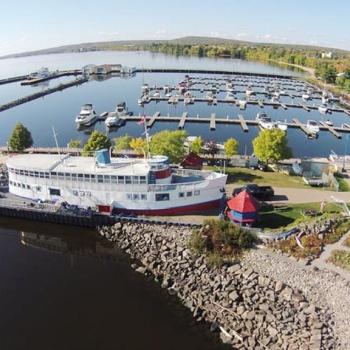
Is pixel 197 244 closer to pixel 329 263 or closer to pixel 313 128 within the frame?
pixel 329 263

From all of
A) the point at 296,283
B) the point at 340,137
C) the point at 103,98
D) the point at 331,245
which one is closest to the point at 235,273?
the point at 296,283

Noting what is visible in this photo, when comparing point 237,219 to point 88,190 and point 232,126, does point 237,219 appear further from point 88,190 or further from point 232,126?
point 232,126

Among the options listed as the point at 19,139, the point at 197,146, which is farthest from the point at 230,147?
the point at 19,139

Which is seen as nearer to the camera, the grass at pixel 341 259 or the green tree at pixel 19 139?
the grass at pixel 341 259

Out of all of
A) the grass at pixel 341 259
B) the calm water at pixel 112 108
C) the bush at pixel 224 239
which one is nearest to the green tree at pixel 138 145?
the calm water at pixel 112 108

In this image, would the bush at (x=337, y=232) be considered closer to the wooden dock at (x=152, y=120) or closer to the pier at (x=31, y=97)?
the wooden dock at (x=152, y=120)

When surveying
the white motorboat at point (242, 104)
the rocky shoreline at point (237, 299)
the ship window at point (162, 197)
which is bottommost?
the rocky shoreline at point (237, 299)
